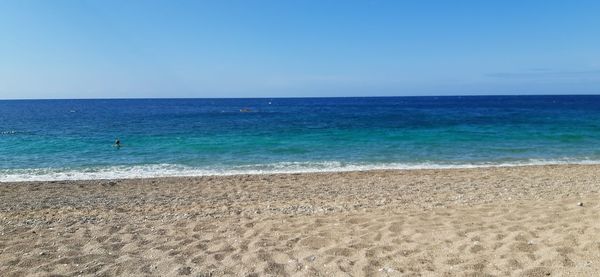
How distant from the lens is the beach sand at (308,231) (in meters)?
5.14

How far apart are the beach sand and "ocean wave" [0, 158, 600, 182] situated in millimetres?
3449

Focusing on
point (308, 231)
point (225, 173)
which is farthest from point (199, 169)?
point (308, 231)

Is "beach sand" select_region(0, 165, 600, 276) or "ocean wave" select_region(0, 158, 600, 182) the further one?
"ocean wave" select_region(0, 158, 600, 182)

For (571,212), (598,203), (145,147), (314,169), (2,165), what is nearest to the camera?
(571,212)

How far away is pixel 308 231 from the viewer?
22.0 feet

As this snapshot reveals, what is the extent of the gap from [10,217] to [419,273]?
840cm

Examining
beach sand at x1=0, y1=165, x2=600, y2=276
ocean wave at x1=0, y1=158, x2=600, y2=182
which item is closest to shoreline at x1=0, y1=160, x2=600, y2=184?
ocean wave at x1=0, y1=158, x2=600, y2=182

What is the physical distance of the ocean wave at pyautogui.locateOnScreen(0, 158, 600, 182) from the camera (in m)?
15.3

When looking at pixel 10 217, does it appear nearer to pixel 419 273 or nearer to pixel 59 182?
pixel 59 182

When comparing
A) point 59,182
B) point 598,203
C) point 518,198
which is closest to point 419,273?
point 598,203

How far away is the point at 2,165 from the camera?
1773cm

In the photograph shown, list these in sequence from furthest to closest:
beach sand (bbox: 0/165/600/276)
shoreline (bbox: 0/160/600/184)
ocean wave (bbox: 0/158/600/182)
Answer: ocean wave (bbox: 0/158/600/182) < shoreline (bbox: 0/160/600/184) < beach sand (bbox: 0/165/600/276)

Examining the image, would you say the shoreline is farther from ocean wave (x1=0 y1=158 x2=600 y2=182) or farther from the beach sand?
the beach sand

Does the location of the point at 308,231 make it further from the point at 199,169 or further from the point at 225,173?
the point at 199,169
